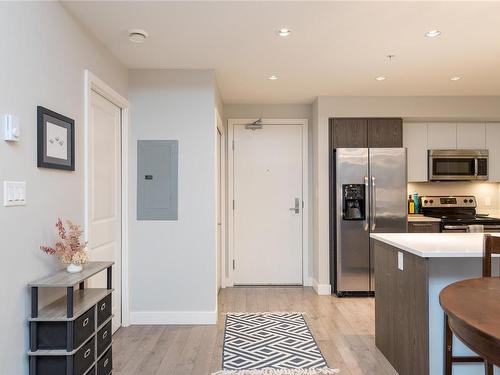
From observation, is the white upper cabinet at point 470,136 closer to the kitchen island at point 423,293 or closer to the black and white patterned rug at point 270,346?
the kitchen island at point 423,293

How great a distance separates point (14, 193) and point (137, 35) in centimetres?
150

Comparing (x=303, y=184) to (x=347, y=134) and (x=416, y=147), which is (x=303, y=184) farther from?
(x=416, y=147)

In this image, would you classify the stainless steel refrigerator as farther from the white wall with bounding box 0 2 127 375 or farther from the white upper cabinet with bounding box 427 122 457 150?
the white wall with bounding box 0 2 127 375

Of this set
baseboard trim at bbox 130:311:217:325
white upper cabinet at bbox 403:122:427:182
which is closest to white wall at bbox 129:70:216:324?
baseboard trim at bbox 130:311:217:325

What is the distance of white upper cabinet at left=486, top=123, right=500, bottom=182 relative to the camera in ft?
15.7

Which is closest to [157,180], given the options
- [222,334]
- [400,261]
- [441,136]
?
[222,334]

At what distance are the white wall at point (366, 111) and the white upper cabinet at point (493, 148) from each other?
27cm

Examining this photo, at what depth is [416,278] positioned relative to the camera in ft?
7.43

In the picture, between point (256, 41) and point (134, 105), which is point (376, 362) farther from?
point (134, 105)

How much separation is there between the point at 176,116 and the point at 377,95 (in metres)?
2.45

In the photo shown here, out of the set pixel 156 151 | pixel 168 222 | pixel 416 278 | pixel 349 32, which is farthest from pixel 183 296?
pixel 349 32

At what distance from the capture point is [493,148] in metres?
4.80

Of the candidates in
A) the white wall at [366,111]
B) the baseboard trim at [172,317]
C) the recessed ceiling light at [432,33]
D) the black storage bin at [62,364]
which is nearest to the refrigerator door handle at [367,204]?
the white wall at [366,111]

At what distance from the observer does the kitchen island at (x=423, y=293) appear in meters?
2.16
